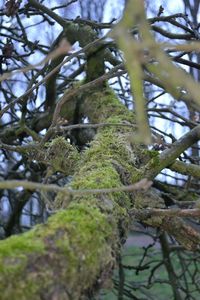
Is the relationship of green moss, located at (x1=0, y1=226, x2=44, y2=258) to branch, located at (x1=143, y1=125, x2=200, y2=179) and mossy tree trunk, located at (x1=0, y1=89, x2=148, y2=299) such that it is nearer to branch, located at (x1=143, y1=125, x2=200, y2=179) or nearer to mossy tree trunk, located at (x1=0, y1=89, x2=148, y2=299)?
mossy tree trunk, located at (x1=0, y1=89, x2=148, y2=299)

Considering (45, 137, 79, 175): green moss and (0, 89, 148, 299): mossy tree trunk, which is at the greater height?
(45, 137, 79, 175): green moss

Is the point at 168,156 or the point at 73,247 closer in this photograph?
the point at 73,247

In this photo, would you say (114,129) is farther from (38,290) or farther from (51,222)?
(38,290)

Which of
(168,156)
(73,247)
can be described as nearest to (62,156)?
(168,156)

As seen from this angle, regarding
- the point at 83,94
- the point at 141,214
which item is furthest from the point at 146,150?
the point at 83,94

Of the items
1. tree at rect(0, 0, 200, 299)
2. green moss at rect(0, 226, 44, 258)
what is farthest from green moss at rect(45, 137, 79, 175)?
green moss at rect(0, 226, 44, 258)

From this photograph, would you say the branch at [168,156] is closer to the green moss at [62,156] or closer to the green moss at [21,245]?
the green moss at [62,156]

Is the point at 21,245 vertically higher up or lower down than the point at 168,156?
lower down

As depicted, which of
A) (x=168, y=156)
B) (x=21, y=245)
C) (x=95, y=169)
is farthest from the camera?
(x=168, y=156)

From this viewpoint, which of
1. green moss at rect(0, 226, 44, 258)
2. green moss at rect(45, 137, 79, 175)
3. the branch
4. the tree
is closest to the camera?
the tree

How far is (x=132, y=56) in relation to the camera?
0.74 metres

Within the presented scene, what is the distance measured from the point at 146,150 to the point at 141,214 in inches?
18.5

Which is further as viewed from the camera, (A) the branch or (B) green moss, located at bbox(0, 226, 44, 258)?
(A) the branch

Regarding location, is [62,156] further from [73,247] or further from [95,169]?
[73,247]
